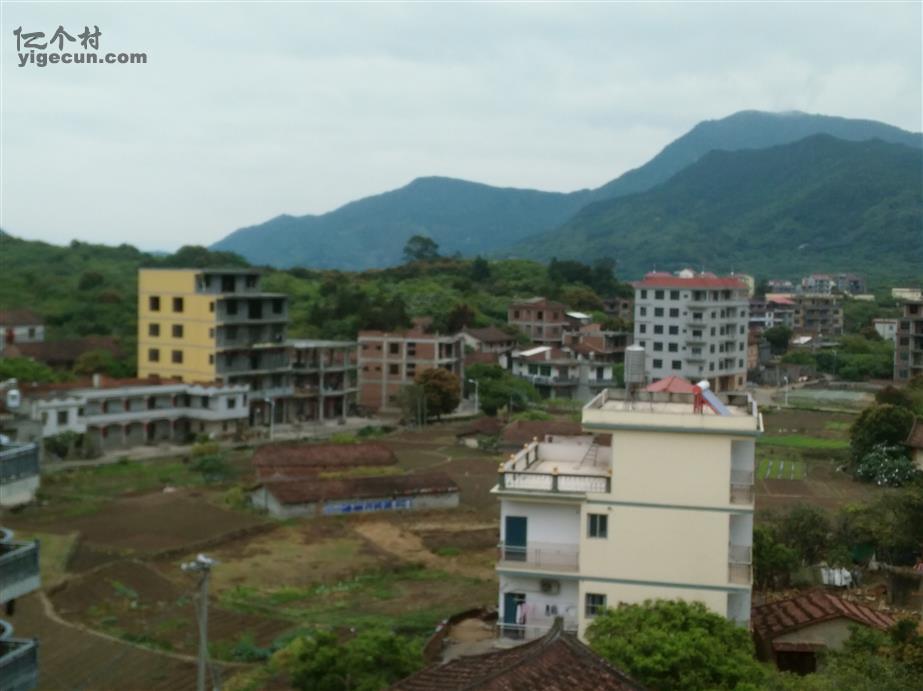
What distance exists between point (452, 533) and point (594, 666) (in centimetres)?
1801

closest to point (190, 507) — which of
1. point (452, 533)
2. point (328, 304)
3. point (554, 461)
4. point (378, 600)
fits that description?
point (452, 533)

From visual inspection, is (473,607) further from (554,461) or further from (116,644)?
(116,644)

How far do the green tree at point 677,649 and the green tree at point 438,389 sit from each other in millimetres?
35453

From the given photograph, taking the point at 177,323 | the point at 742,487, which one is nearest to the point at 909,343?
the point at 177,323

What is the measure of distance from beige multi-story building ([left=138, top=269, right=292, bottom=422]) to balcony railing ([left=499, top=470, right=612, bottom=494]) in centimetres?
3109

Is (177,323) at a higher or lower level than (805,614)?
higher

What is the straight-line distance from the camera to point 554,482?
1717cm

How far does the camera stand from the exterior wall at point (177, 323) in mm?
46875

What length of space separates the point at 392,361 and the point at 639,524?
39496 millimetres

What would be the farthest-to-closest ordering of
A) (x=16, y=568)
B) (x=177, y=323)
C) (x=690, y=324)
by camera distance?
(x=690, y=324) < (x=177, y=323) < (x=16, y=568)

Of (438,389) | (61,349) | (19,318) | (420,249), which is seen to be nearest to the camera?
(438,389)

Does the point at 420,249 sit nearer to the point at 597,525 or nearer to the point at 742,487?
the point at 597,525

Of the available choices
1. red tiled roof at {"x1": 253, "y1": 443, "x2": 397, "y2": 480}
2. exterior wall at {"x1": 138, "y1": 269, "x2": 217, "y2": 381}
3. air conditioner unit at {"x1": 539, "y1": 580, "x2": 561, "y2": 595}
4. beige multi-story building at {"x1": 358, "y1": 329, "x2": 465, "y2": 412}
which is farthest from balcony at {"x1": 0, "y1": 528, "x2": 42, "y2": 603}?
beige multi-story building at {"x1": 358, "y1": 329, "x2": 465, "y2": 412}

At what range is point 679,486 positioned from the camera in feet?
55.4
